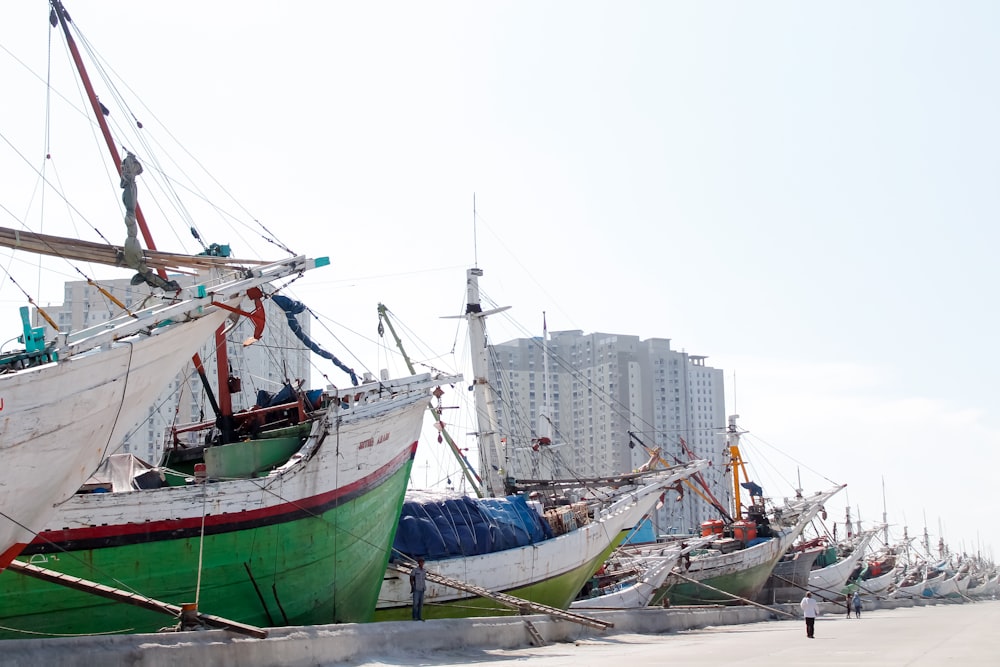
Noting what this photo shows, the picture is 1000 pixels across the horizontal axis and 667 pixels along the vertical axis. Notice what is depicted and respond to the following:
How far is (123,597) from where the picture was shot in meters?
12.9

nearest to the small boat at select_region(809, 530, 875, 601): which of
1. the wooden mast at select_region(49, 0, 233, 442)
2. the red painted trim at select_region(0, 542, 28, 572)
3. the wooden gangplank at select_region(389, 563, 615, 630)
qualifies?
the wooden gangplank at select_region(389, 563, 615, 630)

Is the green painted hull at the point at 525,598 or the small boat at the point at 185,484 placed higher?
the small boat at the point at 185,484

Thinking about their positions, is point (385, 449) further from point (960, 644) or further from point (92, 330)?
point (960, 644)

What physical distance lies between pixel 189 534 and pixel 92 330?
3.87 metres

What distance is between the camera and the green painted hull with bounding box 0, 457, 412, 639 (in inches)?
552

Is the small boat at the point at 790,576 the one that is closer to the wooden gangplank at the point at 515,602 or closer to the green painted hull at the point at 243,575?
the wooden gangplank at the point at 515,602

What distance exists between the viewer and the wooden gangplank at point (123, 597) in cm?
1248

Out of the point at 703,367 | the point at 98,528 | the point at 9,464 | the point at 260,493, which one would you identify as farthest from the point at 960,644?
the point at 703,367

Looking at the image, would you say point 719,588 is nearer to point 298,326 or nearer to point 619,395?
point 298,326

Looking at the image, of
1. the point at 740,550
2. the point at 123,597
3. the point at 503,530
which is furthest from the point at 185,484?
the point at 740,550

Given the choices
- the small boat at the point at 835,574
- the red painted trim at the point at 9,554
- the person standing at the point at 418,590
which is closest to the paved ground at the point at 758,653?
the person standing at the point at 418,590

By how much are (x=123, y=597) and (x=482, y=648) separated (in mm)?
5791

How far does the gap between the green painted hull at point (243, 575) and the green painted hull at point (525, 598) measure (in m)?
2.10

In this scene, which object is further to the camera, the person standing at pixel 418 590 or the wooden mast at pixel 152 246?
the wooden mast at pixel 152 246
